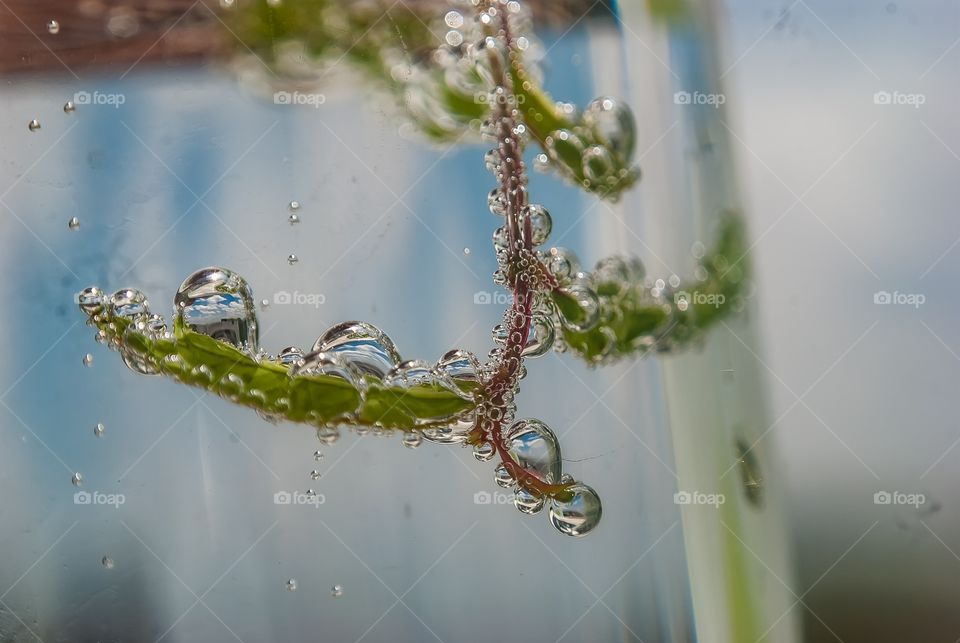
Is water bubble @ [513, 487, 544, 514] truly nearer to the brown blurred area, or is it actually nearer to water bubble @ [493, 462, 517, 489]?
water bubble @ [493, 462, 517, 489]

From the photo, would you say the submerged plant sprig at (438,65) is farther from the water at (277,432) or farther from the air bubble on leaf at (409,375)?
the air bubble on leaf at (409,375)

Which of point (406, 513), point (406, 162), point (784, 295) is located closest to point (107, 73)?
→ point (406, 162)

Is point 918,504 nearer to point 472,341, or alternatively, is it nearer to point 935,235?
point 935,235

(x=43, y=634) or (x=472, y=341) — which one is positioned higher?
(x=472, y=341)

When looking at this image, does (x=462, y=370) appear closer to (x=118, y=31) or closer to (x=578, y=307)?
(x=578, y=307)

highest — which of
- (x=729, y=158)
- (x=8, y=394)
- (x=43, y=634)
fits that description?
(x=729, y=158)

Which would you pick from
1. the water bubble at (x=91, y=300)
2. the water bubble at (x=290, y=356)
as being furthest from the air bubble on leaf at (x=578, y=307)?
the water bubble at (x=91, y=300)

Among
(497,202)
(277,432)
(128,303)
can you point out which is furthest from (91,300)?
(497,202)
